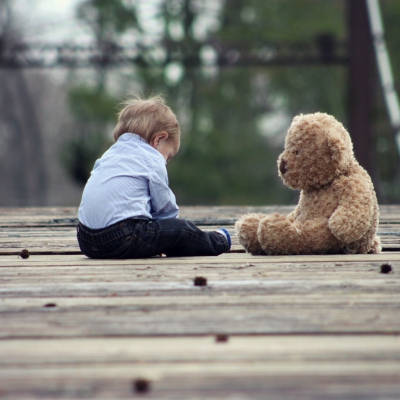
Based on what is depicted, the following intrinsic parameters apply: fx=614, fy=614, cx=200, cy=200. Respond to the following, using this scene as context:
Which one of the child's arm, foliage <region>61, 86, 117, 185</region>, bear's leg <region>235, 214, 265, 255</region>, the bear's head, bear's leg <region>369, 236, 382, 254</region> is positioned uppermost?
the bear's head

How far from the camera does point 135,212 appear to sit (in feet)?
8.50

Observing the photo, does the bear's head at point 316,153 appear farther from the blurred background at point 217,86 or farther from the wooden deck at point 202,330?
the blurred background at point 217,86

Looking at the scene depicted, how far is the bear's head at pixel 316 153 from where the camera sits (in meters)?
2.49

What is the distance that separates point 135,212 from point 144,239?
0.12 m

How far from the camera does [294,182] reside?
101 inches

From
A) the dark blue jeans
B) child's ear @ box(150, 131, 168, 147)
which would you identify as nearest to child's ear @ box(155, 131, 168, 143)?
child's ear @ box(150, 131, 168, 147)

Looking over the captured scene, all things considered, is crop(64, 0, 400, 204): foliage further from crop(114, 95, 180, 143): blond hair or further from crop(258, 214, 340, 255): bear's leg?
crop(258, 214, 340, 255): bear's leg

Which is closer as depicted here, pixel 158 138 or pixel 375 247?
pixel 375 247

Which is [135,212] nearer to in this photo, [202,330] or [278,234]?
[278,234]

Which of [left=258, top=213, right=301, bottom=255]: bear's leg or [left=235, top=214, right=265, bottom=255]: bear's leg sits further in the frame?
[left=235, top=214, right=265, bottom=255]: bear's leg

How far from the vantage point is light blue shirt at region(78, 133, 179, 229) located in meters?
2.58

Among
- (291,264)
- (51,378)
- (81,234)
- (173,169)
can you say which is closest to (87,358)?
(51,378)

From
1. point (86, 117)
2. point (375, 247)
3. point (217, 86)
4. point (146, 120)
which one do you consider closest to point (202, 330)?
point (375, 247)

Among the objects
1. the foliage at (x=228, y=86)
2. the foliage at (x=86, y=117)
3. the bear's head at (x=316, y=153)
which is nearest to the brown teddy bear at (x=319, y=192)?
the bear's head at (x=316, y=153)
